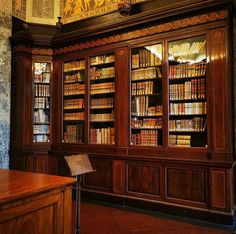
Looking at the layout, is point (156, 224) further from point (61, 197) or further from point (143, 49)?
point (143, 49)

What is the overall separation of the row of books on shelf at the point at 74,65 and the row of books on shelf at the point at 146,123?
1554 millimetres

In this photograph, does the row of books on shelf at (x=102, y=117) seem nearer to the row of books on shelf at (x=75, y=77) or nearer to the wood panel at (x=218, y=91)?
the row of books on shelf at (x=75, y=77)

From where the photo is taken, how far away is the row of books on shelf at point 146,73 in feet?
14.4

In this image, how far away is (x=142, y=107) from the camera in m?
4.52

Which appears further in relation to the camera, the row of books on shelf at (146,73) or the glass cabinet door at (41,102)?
the glass cabinet door at (41,102)

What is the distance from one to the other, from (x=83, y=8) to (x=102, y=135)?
263 centimetres

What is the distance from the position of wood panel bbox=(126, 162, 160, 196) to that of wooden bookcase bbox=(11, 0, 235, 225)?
2 centimetres

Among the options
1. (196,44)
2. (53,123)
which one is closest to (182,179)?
(196,44)

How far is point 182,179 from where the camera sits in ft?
13.0

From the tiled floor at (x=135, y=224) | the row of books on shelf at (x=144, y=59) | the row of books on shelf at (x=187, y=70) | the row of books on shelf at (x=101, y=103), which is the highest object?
the row of books on shelf at (x=144, y=59)

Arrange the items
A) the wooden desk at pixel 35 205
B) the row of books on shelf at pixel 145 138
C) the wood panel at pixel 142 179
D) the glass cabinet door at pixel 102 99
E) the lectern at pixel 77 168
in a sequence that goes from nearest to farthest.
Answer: the wooden desk at pixel 35 205, the lectern at pixel 77 168, the wood panel at pixel 142 179, the row of books on shelf at pixel 145 138, the glass cabinet door at pixel 102 99

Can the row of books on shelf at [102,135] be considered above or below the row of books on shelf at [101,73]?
below

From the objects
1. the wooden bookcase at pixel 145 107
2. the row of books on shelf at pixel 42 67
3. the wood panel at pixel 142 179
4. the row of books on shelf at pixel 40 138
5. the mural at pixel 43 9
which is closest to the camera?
the wooden bookcase at pixel 145 107

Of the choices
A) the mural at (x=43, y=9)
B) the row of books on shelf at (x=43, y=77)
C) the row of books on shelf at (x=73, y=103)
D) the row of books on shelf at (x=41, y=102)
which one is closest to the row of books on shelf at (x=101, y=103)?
the row of books on shelf at (x=73, y=103)
